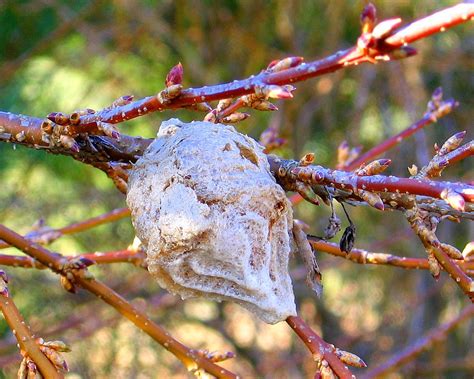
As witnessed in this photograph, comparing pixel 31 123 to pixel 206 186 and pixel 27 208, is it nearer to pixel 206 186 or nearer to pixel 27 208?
pixel 206 186

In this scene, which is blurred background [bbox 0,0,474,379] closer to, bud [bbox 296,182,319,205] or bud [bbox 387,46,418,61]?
bud [bbox 296,182,319,205]

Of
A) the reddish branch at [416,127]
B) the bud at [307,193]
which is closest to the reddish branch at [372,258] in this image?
the bud at [307,193]

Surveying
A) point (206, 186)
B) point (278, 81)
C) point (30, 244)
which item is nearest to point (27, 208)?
point (30, 244)

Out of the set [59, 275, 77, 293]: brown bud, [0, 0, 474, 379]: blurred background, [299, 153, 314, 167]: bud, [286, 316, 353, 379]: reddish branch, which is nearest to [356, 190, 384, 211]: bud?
[299, 153, 314, 167]: bud

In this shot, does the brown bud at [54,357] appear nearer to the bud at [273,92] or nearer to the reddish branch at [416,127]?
the bud at [273,92]

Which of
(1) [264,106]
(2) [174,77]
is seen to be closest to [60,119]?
(2) [174,77]

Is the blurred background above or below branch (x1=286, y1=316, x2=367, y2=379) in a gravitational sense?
above

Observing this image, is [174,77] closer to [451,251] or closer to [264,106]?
[264,106]
